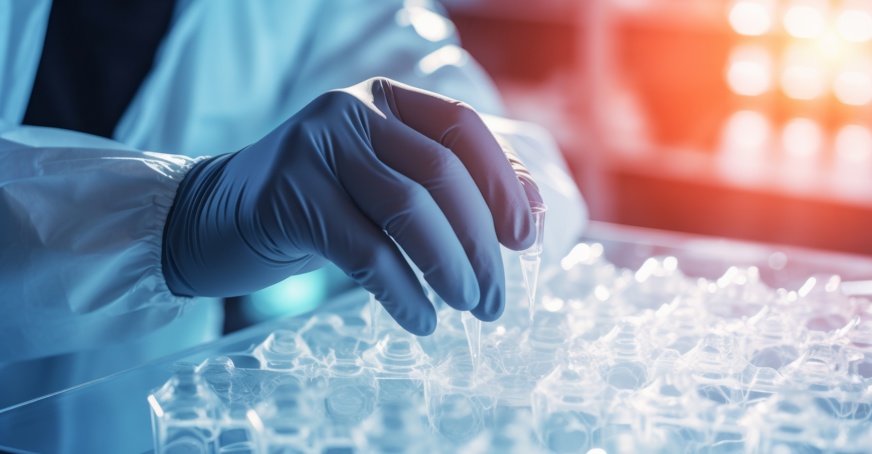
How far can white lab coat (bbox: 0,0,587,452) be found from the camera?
98 cm

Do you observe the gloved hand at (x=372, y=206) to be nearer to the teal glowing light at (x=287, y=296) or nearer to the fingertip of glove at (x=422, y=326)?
the fingertip of glove at (x=422, y=326)

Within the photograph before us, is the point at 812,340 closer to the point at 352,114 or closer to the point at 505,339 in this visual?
the point at 505,339

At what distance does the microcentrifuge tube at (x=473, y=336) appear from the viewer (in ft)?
2.70

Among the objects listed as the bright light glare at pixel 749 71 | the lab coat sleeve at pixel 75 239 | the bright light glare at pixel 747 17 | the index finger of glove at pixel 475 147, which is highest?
the bright light glare at pixel 747 17

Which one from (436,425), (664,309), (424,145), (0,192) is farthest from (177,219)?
(664,309)

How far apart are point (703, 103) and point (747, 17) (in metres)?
0.42

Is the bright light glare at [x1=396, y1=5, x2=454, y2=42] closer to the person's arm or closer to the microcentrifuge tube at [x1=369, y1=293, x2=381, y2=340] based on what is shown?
the person's arm

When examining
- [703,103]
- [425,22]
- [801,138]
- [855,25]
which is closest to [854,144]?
[801,138]

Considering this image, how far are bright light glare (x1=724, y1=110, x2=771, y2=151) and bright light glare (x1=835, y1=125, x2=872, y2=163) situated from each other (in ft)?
0.85

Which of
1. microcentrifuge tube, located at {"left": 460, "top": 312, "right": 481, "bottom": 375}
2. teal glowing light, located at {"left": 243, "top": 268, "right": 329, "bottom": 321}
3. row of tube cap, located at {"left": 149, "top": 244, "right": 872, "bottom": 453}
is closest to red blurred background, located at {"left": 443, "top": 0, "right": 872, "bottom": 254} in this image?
teal glowing light, located at {"left": 243, "top": 268, "right": 329, "bottom": 321}

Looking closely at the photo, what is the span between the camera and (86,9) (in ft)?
4.17

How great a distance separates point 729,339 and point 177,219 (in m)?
0.67

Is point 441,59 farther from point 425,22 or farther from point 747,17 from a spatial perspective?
point 747,17

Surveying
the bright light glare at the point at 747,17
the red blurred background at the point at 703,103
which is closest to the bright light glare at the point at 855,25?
the red blurred background at the point at 703,103
